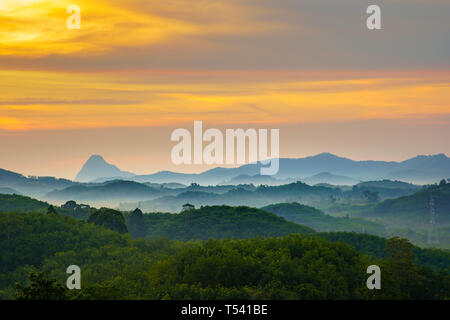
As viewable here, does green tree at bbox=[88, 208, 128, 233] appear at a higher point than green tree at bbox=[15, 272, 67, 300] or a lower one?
higher

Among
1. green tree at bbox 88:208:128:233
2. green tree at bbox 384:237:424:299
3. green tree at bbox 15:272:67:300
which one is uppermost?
green tree at bbox 88:208:128:233

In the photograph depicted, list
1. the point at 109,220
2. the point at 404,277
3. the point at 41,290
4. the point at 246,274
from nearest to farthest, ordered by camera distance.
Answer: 1. the point at 41,290
2. the point at 246,274
3. the point at 404,277
4. the point at 109,220

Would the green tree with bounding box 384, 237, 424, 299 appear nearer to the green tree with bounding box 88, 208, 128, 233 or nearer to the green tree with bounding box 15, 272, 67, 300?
the green tree with bounding box 15, 272, 67, 300

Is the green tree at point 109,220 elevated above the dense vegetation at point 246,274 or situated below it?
above

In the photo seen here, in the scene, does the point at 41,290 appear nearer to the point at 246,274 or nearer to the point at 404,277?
the point at 246,274

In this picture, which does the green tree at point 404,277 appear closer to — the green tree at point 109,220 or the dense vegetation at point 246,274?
the dense vegetation at point 246,274

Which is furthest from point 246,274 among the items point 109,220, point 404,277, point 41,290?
point 109,220

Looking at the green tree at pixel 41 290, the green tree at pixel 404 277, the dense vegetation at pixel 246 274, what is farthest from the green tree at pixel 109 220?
the green tree at pixel 41 290

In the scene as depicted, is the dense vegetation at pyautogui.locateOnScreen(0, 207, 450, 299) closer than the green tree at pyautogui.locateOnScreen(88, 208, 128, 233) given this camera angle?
Yes

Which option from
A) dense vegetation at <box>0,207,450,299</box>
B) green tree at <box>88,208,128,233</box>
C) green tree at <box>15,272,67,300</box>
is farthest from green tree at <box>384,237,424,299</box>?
green tree at <box>88,208,128,233</box>

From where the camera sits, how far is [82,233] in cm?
16250

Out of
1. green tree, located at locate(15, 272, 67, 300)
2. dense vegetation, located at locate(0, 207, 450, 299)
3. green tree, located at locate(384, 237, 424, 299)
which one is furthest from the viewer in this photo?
green tree, located at locate(384, 237, 424, 299)
